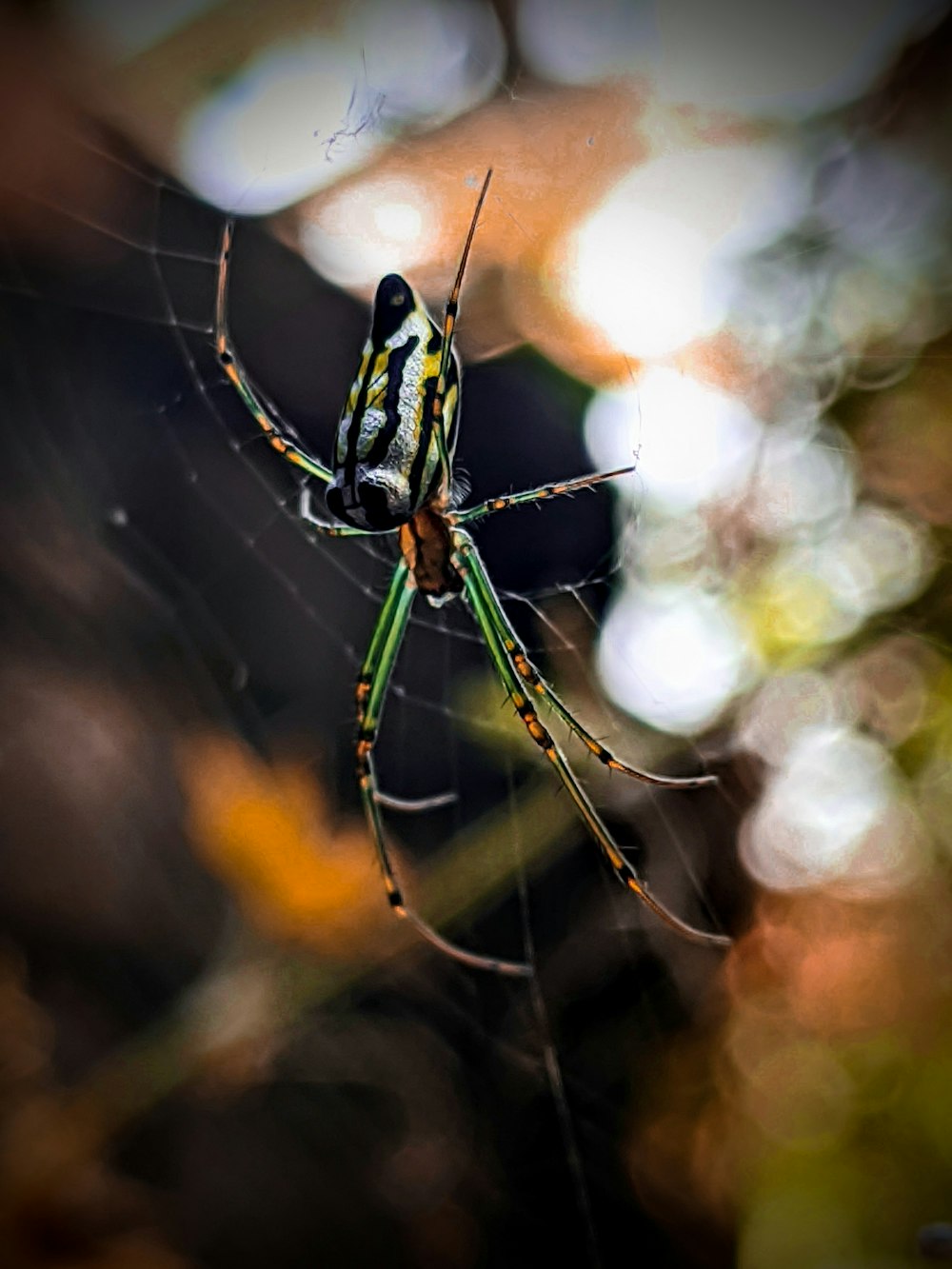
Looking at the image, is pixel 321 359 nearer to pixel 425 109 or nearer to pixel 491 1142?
pixel 425 109

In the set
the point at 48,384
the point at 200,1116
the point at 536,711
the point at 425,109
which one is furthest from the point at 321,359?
the point at 200,1116

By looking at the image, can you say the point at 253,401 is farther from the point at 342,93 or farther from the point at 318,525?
the point at 342,93

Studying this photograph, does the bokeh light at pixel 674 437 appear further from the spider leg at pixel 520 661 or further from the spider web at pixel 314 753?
the spider web at pixel 314 753

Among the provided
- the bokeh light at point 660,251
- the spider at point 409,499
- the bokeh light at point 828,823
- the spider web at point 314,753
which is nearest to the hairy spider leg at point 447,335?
the spider at point 409,499

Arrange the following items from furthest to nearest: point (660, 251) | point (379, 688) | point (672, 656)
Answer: point (672, 656) < point (379, 688) < point (660, 251)

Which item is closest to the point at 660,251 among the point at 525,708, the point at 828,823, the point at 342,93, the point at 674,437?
the point at 674,437
